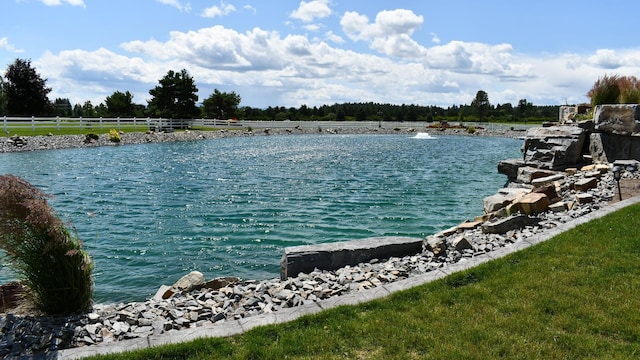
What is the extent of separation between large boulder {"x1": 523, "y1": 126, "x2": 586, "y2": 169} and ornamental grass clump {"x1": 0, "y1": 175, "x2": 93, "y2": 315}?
14.1 m

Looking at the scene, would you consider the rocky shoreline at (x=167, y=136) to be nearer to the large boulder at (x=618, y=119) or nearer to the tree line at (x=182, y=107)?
the tree line at (x=182, y=107)

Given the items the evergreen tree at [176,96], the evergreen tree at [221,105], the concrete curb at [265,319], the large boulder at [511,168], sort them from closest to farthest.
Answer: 1. the concrete curb at [265,319]
2. the large boulder at [511,168]
3. the evergreen tree at [176,96]
4. the evergreen tree at [221,105]

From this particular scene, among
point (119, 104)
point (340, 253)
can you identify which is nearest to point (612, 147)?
point (340, 253)

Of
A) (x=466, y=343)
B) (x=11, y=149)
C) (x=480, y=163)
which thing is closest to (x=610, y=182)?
(x=466, y=343)

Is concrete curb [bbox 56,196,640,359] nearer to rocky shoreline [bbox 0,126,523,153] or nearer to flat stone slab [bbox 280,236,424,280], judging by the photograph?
flat stone slab [bbox 280,236,424,280]

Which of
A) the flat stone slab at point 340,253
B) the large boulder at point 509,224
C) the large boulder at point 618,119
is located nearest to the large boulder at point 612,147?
the large boulder at point 618,119

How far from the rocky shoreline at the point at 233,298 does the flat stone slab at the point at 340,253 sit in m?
0.18

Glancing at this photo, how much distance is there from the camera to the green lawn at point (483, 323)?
387 centimetres

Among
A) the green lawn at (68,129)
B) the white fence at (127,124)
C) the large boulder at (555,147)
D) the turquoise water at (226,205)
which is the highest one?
the white fence at (127,124)

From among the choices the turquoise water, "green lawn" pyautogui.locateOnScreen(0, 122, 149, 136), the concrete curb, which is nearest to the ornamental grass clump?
the turquoise water

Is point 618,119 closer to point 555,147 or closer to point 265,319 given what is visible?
point 555,147

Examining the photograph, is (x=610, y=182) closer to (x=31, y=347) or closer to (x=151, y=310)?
(x=151, y=310)

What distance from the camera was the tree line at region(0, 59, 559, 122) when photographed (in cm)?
4700

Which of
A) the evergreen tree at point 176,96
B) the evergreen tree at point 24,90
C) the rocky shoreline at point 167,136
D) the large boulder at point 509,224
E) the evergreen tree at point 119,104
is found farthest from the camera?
the evergreen tree at point 119,104
